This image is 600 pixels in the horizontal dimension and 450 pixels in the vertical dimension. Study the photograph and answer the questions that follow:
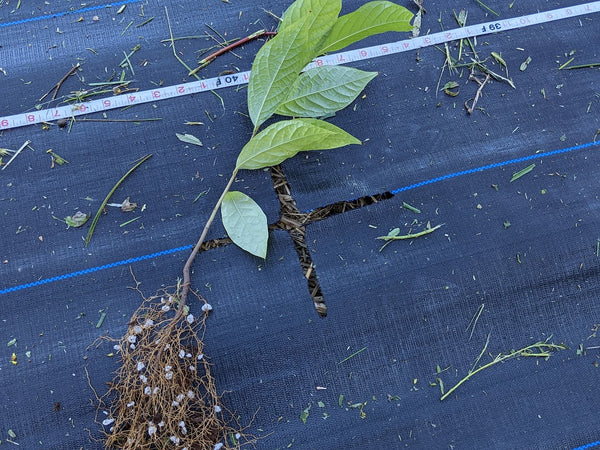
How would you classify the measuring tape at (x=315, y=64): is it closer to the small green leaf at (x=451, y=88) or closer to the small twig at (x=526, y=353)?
the small green leaf at (x=451, y=88)

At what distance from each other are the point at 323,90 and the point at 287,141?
0.18 metres

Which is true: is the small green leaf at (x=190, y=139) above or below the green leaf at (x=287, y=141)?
below

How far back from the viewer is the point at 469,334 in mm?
1216

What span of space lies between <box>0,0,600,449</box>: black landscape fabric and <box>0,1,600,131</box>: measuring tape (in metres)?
0.02

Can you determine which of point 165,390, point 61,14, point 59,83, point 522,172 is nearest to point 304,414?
point 165,390

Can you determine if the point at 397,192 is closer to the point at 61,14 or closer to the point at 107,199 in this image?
the point at 107,199

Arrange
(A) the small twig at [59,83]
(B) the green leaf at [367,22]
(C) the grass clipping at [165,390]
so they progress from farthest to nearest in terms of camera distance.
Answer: (A) the small twig at [59,83] → (B) the green leaf at [367,22] → (C) the grass clipping at [165,390]

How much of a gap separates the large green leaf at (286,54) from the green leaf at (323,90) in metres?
0.03

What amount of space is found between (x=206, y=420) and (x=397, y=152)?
810 mm

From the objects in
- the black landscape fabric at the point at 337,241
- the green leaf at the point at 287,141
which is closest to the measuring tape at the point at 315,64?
the black landscape fabric at the point at 337,241

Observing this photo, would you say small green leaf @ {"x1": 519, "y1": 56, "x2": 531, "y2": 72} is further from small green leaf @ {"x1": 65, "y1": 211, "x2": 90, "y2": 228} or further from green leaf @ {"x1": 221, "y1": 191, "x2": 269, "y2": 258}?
small green leaf @ {"x1": 65, "y1": 211, "x2": 90, "y2": 228}

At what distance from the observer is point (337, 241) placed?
4.11 feet

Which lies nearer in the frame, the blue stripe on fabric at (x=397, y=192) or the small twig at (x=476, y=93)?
the blue stripe on fabric at (x=397, y=192)

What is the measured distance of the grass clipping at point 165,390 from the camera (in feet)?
3.60
